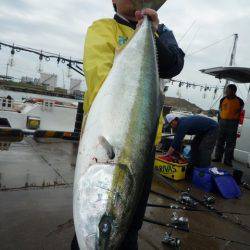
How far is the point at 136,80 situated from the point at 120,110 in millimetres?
238

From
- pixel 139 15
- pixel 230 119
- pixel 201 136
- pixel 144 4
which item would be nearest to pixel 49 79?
pixel 230 119

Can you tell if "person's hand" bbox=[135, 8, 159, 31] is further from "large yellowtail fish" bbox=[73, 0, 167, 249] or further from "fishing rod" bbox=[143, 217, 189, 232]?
"fishing rod" bbox=[143, 217, 189, 232]

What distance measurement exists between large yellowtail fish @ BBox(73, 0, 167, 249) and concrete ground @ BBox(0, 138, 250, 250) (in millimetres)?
1738

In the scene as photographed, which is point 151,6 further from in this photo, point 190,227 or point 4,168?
point 4,168

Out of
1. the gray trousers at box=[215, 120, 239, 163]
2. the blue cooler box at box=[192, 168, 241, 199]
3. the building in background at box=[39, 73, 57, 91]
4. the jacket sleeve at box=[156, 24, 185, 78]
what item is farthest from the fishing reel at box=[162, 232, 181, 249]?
the building in background at box=[39, 73, 57, 91]

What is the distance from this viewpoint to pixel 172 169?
244 inches

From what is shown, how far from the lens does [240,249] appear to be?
3527 millimetres

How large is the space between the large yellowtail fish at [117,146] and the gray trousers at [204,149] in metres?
5.15

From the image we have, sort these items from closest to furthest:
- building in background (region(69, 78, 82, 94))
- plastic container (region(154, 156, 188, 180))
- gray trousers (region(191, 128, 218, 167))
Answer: plastic container (region(154, 156, 188, 180)), gray trousers (region(191, 128, 218, 167)), building in background (region(69, 78, 82, 94))

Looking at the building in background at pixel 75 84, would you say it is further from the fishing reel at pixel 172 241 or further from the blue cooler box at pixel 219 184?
the fishing reel at pixel 172 241

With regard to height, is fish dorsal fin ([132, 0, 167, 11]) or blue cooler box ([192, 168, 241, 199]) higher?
fish dorsal fin ([132, 0, 167, 11])

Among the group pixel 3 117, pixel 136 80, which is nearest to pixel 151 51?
pixel 136 80

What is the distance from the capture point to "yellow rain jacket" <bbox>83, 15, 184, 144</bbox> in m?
1.85

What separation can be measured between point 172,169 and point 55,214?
9.98 feet
